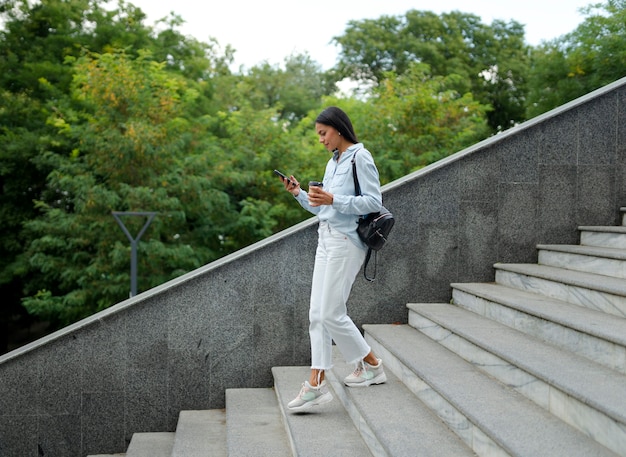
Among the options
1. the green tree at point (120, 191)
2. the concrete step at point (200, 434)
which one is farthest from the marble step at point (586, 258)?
the green tree at point (120, 191)

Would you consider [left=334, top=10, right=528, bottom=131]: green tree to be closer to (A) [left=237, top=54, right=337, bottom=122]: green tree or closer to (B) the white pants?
(A) [left=237, top=54, right=337, bottom=122]: green tree

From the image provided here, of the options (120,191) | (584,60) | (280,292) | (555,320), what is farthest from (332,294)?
(120,191)

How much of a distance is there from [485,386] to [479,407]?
0.44 metres

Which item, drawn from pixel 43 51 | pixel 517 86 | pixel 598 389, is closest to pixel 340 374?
pixel 598 389

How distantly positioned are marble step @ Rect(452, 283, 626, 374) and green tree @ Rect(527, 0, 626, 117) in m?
6.36

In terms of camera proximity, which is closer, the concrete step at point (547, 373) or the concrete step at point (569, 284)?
the concrete step at point (547, 373)

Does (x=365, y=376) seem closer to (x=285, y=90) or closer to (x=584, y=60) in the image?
(x=584, y=60)

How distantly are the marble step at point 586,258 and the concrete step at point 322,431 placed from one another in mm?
2260

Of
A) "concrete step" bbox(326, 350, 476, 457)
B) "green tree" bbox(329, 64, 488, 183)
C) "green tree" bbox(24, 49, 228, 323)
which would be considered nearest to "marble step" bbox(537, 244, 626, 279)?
"concrete step" bbox(326, 350, 476, 457)

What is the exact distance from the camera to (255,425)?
16.0ft

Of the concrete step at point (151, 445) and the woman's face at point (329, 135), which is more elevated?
the woman's face at point (329, 135)

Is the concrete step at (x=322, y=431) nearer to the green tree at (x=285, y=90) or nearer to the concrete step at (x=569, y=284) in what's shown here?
the concrete step at (x=569, y=284)

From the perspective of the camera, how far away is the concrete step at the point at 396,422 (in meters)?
3.46

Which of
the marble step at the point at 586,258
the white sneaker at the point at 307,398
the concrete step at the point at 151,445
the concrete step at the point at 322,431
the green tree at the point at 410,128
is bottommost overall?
the concrete step at the point at 151,445
